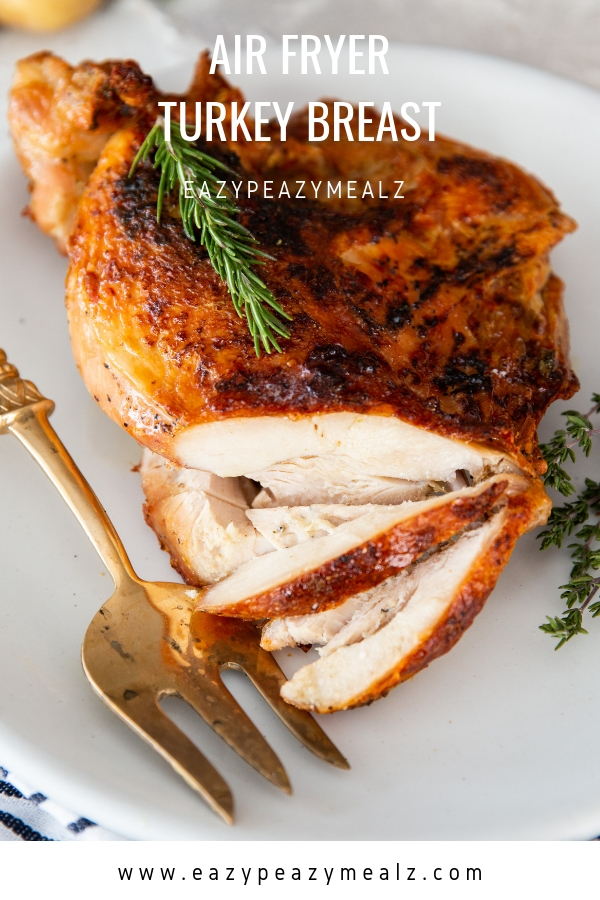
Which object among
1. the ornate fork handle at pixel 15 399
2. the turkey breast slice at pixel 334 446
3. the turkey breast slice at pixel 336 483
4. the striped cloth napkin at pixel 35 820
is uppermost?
the ornate fork handle at pixel 15 399

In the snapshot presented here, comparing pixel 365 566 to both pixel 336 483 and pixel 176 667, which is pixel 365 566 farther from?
pixel 176 667

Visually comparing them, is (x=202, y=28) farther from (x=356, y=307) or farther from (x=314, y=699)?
(x=314, y=699)

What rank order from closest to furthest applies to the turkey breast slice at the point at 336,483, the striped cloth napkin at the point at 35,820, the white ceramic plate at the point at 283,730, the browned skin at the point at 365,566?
the white ceramic plate at the point at 283,730, the browned skin at the point at 365,566, the striped cloth napkin at the point at 35,820, the turkey breast slice at the point at 336,483

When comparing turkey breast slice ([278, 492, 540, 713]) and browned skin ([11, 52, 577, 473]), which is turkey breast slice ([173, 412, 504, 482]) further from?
turkey breast slice ([278, 492, 540, 713])

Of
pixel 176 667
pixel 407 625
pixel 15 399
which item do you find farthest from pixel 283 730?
pixel 15 399

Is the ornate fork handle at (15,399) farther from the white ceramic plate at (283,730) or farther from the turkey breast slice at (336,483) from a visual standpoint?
the turkey breast slice at (336,483)

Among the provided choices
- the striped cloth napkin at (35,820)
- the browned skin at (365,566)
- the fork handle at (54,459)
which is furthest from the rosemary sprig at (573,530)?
the striped cloth napkin at (35,820)

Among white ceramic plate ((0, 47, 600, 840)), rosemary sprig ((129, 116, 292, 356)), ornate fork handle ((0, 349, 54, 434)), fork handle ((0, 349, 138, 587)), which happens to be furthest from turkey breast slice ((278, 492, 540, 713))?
ornate fork handle ((0, 349, 54, 434))
